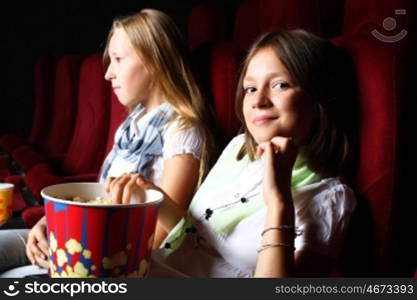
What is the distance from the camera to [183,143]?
99cm

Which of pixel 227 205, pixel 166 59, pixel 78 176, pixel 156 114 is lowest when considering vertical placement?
pixel 78 176

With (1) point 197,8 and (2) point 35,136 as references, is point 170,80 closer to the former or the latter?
(1) point 197,8

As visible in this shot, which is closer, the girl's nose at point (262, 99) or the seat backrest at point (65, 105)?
the girl's nose at point (262, 99)

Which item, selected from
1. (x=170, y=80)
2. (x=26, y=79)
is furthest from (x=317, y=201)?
(x=26, y=79)

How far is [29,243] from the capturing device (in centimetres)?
92

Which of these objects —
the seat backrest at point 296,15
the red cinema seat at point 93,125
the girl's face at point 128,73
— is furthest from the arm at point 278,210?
the red cinema seat at point 93,125

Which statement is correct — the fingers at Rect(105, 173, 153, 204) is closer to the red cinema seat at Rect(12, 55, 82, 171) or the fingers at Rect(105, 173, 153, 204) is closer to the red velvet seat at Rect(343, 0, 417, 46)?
the red velvet seat at Rect(343, 0, 417, 46)

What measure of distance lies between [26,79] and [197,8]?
1.55 m

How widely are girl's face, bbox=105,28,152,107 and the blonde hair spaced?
0.01 metres

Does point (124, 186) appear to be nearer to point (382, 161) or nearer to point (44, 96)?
point (382, 161)

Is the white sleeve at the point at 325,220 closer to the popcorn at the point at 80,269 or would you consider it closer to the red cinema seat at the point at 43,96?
the popcorn at the point at 80,269

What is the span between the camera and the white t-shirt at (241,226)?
71 centimetres

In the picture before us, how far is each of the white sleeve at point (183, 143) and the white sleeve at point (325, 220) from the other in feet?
1.02

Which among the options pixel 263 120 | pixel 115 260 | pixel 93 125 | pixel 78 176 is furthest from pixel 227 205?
pixel 93 125
